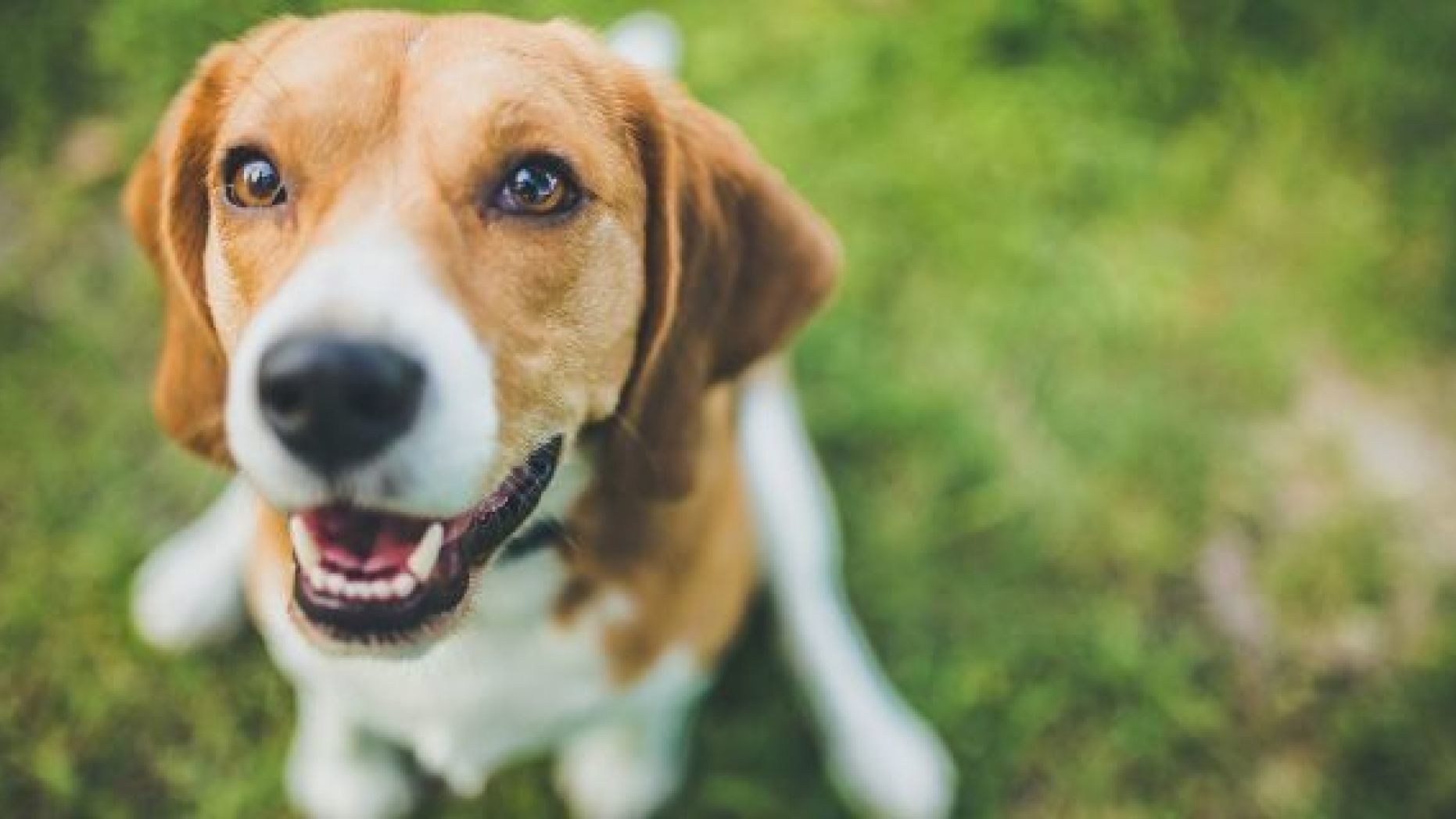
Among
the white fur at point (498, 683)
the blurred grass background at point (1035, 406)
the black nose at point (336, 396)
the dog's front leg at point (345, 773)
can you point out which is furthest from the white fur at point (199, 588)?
the black nose at point (336, 396)

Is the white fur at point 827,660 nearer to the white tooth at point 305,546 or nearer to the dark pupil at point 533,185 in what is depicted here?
the dark pupil at point 533,185

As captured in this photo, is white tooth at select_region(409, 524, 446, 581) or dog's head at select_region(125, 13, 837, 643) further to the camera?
white tooth at select_region(409, 524, 446, 581)

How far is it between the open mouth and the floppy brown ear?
45cm

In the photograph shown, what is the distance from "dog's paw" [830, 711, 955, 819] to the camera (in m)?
3.50

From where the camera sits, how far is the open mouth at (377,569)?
82.6 inches

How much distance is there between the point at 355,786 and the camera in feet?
10.7

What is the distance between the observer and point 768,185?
8.48 ft

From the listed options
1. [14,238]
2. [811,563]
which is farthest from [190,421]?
[14,238]

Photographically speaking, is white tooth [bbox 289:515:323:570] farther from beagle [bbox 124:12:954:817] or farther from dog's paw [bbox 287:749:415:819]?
dog's paw [bbox 287:749:415:819]

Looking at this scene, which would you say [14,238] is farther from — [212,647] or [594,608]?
[594,608]

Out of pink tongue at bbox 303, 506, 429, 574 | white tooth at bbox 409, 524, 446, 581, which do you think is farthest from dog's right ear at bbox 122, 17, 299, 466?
white tooth at bbox 409, 524, 446, 581

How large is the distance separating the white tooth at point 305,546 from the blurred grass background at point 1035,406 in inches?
53.9

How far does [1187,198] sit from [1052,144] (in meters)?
0.52

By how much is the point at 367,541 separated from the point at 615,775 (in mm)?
1429
